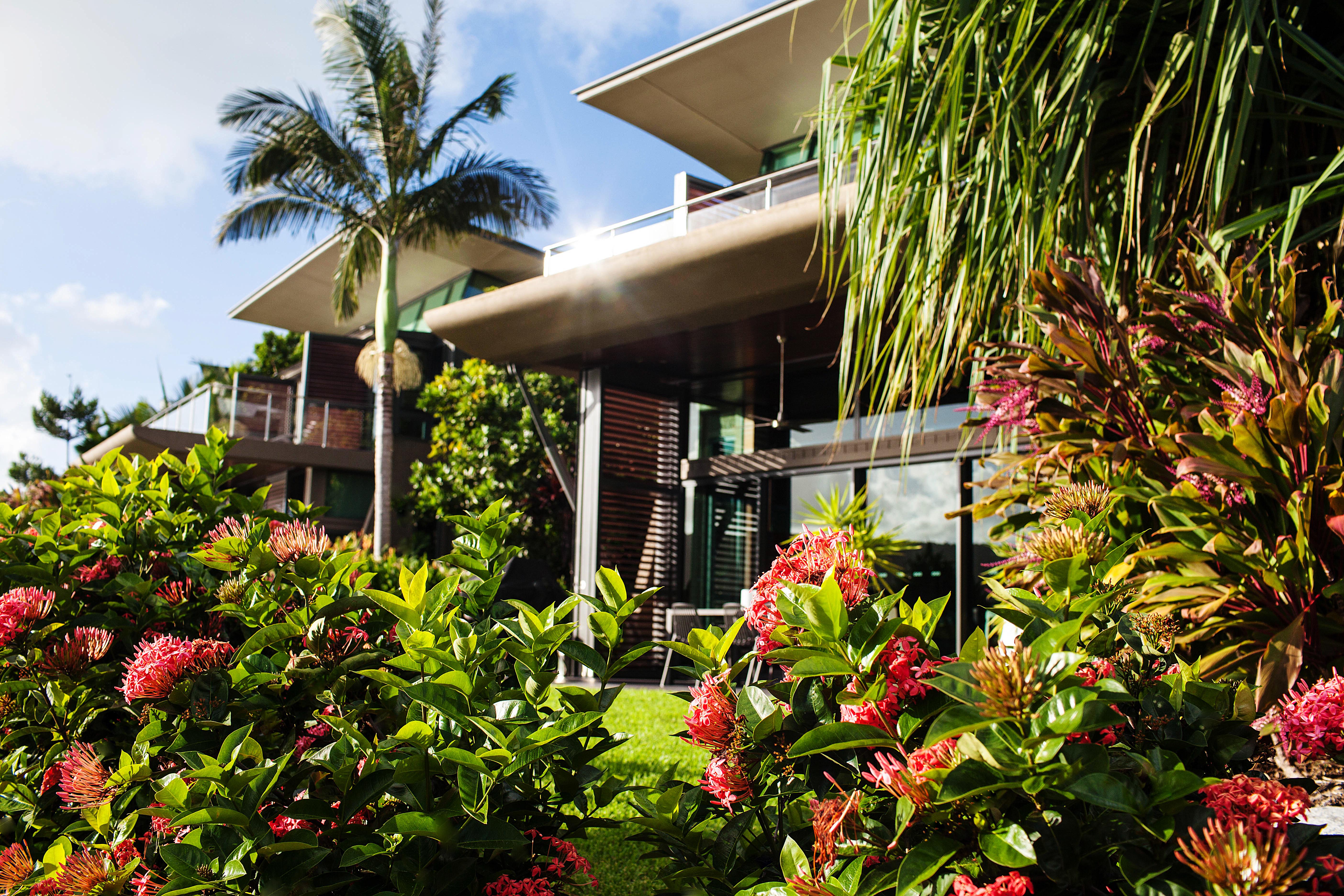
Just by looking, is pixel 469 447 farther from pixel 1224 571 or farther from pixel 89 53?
pixel 89 53

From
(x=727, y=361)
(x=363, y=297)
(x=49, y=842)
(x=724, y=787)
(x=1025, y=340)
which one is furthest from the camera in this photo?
(x=363, y=297)

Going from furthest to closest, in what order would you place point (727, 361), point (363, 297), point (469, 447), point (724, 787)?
point (363, 297) < point (469, 447) < point (727, 361) < point (724, 787)

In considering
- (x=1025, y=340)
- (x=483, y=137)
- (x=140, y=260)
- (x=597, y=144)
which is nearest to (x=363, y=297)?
(x=483, y=137)

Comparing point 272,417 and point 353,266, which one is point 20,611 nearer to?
point 353,266

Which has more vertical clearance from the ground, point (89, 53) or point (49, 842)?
point (89, 53)

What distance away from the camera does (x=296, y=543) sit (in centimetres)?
145

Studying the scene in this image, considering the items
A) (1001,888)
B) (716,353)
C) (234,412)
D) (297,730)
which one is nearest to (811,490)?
(716,353)

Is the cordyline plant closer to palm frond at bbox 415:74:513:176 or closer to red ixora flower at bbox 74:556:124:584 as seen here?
red ixora flower at bbox 74:556:124:584

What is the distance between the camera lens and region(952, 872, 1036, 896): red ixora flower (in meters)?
0.69

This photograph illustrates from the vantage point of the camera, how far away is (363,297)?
2114 cm

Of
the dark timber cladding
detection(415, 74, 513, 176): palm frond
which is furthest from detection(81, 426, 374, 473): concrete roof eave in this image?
the dark timber cladding

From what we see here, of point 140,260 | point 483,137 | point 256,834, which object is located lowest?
point 256,834

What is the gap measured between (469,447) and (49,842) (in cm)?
1193

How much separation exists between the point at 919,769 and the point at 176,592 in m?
1.60
